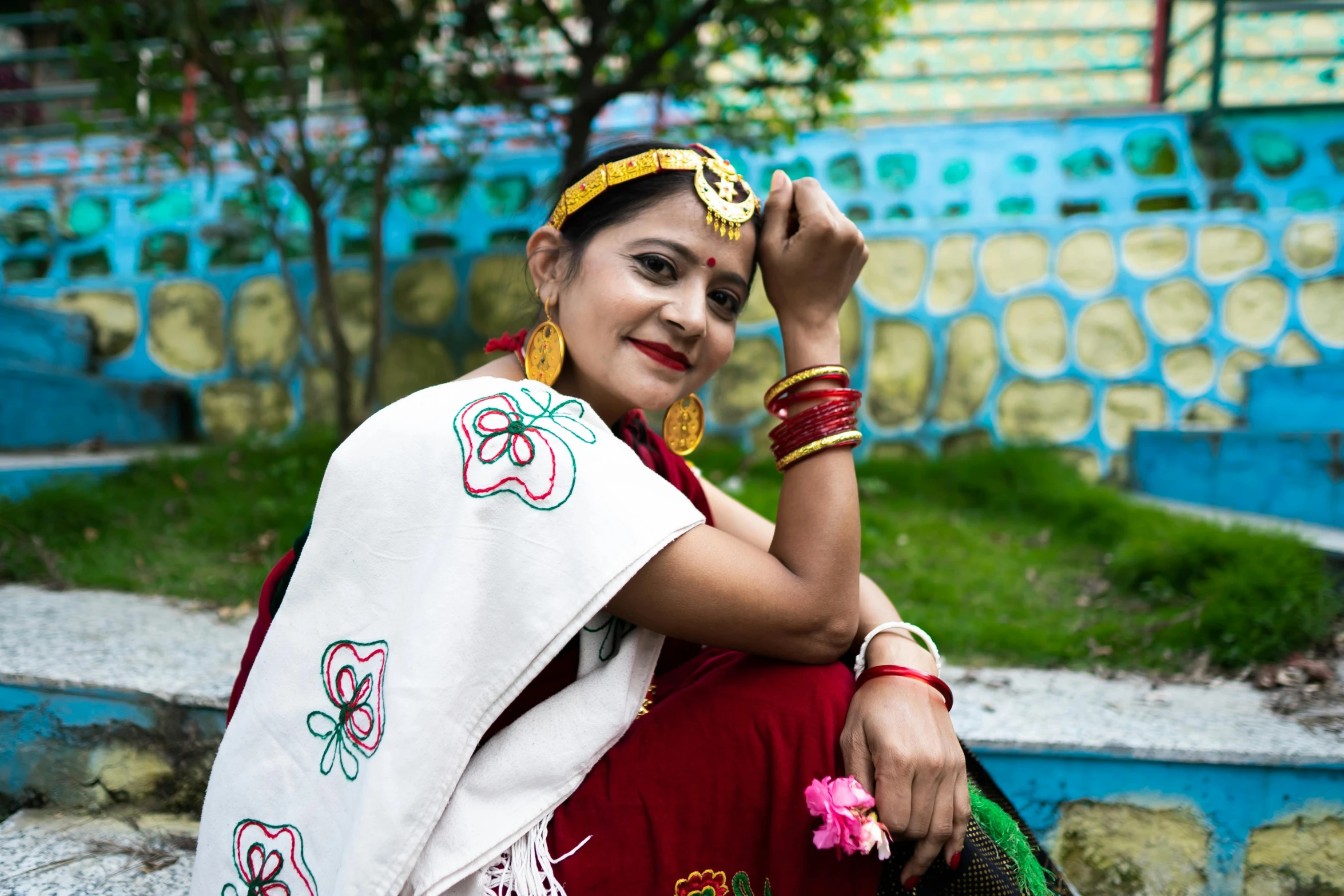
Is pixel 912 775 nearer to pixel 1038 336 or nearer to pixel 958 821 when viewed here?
pixel 958 821

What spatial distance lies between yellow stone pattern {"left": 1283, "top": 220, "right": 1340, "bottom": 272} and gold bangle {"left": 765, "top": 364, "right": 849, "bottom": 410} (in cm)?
430

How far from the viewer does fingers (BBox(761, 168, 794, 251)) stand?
1603 millimetres

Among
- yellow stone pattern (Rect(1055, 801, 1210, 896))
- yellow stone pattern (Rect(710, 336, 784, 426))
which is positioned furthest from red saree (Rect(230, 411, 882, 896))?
yellow stone pattern (Rect(710, 336, 784, 426))

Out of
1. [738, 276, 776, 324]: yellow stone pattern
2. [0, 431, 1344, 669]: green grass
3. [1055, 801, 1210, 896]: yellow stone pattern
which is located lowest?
[1055, 801, 1210, 896]: yellow stone pattern

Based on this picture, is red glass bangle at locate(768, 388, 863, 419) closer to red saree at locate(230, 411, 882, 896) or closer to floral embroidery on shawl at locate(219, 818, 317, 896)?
red saree at locate(230, 411, 882, 896)

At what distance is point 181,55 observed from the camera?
4.09 m

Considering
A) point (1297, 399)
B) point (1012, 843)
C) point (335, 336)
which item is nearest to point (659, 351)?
point (1012, 843)

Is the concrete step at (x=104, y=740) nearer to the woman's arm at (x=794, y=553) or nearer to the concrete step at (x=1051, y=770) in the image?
the concrete step at (x=1051, y=770)

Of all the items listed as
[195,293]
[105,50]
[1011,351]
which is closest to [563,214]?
[105,50]

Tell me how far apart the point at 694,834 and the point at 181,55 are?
4296mm

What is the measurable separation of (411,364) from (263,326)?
890 mm

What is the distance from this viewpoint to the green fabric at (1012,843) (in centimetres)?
133

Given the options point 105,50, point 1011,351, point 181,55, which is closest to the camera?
point 105,50

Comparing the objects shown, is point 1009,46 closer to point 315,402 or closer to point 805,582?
point 315,402
